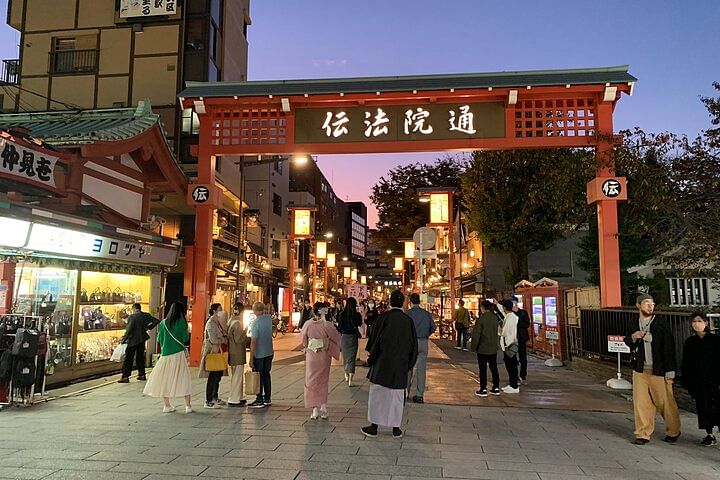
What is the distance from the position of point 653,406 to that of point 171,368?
7238 mm

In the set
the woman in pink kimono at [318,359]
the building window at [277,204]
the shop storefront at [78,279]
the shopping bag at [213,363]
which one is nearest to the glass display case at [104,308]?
the shop storefront at [78,279]

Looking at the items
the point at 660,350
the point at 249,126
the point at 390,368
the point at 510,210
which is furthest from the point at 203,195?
the point at 510,210

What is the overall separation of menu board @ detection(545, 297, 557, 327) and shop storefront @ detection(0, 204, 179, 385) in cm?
1195

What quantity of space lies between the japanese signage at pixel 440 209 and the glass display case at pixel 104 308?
1512 centimetres

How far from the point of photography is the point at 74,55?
2689 cm

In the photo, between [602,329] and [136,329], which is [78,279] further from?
[602,329]

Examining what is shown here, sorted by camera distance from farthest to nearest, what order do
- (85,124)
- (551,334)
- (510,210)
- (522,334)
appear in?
(510,210)
(551,334)
(85,124)
(522,334)

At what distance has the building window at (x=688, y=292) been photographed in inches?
796

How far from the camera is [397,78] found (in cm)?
1402

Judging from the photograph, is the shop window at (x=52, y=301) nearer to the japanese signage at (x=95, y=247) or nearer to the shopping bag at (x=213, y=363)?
the japanese signage at (x=95, y=247)

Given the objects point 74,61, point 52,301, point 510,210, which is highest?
point 74,61

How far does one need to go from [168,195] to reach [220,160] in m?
8.32

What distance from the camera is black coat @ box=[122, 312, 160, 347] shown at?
11.8 m

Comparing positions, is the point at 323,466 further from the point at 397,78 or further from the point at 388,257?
the point at 388,257
